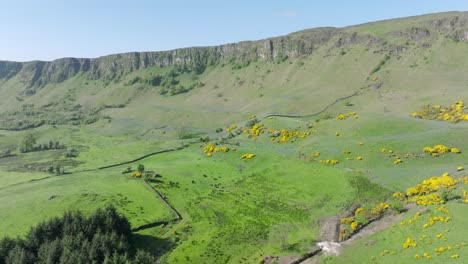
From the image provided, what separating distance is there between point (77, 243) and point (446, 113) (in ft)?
382

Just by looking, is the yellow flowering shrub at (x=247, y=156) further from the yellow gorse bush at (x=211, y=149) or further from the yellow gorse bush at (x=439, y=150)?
the yellow gorse bush at (x=439, y=150)

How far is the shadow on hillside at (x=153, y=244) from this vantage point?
203ft

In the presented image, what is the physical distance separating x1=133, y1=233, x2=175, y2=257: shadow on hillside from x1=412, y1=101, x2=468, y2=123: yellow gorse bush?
309 feet

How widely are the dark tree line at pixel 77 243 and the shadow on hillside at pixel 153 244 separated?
1619 millimetres

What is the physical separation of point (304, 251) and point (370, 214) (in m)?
15.6

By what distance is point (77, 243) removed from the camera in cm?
5409

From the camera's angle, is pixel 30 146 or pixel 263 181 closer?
pixel 263 181

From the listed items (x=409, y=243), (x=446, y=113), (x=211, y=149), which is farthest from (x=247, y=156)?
(x=446, y=113)

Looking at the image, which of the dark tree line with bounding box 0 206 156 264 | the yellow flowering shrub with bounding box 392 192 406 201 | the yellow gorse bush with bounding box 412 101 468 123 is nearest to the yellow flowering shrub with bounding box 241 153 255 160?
the yellow flowering shrub with bounding box 392 192 406 201

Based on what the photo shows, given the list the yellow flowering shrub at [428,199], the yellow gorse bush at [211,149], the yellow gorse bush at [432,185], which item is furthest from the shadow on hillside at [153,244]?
the yellow gorse bush at [211,149]

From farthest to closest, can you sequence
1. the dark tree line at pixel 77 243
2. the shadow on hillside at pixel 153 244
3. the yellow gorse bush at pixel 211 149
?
the yellow gorse bush at pixel 211 149, the shadow on hillside at pixel 153 244, the dark tree line at pixel 77 243

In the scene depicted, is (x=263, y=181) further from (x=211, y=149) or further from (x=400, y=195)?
(x=211, y=149)

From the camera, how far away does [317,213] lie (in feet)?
229

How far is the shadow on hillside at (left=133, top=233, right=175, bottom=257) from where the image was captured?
203ft
